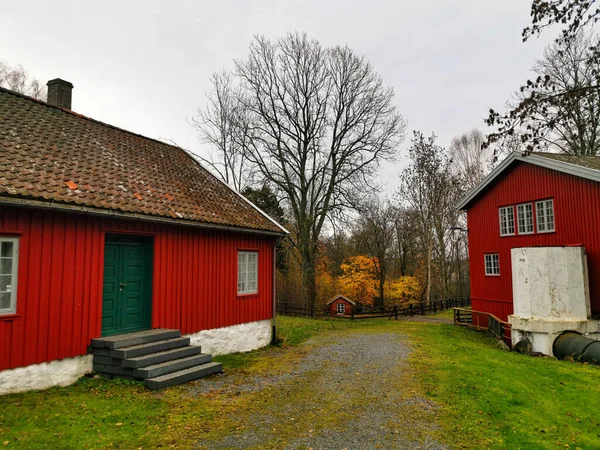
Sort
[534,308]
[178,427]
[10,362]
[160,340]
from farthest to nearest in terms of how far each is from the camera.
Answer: [534,308], [160,340], [10,362], [178,427]

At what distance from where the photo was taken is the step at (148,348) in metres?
6.81

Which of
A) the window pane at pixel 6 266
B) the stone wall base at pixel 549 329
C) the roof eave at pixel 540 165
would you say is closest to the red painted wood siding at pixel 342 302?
the roof eave at pixel 540 165

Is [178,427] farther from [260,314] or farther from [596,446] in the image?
[260,314]

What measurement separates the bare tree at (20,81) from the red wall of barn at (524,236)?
26485 mm

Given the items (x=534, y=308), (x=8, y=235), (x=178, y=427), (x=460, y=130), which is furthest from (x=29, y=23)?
(x=460, y=130)

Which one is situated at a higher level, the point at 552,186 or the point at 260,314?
the point at 552,186

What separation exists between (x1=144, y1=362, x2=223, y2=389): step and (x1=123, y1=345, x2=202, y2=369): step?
0.38 m

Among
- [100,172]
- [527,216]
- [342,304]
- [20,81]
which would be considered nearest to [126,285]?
[100,172]

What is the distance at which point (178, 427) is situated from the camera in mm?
4988

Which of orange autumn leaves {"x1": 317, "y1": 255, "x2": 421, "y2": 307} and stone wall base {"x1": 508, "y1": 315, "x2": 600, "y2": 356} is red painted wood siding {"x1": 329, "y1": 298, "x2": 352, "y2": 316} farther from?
stone wall base {"x1": 508, "y1": 315, "x2": 600, "y2": 356}

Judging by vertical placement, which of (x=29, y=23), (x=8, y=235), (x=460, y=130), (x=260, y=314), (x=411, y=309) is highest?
(x=460, y=130)

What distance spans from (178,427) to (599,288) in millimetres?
14656

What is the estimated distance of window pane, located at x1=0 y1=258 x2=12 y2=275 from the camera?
5953mm

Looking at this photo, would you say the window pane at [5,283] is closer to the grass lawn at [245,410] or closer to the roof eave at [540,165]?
the grass lawn at [245,410]
